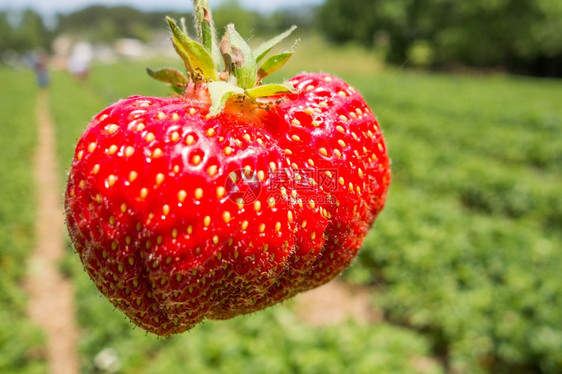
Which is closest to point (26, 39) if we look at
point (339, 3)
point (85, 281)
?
point (339, 3)

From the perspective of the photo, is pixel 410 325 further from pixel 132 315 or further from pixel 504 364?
pixel 132 315

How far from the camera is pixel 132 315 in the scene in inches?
31.3

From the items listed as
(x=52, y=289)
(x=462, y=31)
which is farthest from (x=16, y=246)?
(x=462, y=31)

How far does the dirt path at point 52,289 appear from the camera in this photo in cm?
487

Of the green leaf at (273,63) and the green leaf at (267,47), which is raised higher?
the green leaf at (267,47)

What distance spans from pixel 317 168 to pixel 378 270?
508 cm

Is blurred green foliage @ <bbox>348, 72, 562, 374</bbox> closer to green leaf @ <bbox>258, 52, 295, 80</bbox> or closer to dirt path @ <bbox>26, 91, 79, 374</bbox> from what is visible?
green leaf @ <bbox>258, 52, 295, 80</bbox>

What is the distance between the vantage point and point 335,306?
522 centimetres

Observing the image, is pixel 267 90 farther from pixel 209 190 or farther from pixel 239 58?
pixel 209 190

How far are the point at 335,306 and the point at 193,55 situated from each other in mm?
4785

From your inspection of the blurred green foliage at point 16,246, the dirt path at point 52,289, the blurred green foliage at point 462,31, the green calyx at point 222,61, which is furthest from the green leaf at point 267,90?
the blurred green foliage at point 462,31

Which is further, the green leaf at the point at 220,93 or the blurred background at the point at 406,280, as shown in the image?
the blurred background at the point at 406,280

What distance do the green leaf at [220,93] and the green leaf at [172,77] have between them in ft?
0.54

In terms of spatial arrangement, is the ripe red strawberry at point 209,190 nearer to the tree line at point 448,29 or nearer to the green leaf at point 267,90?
the green leaf at point 267,90
